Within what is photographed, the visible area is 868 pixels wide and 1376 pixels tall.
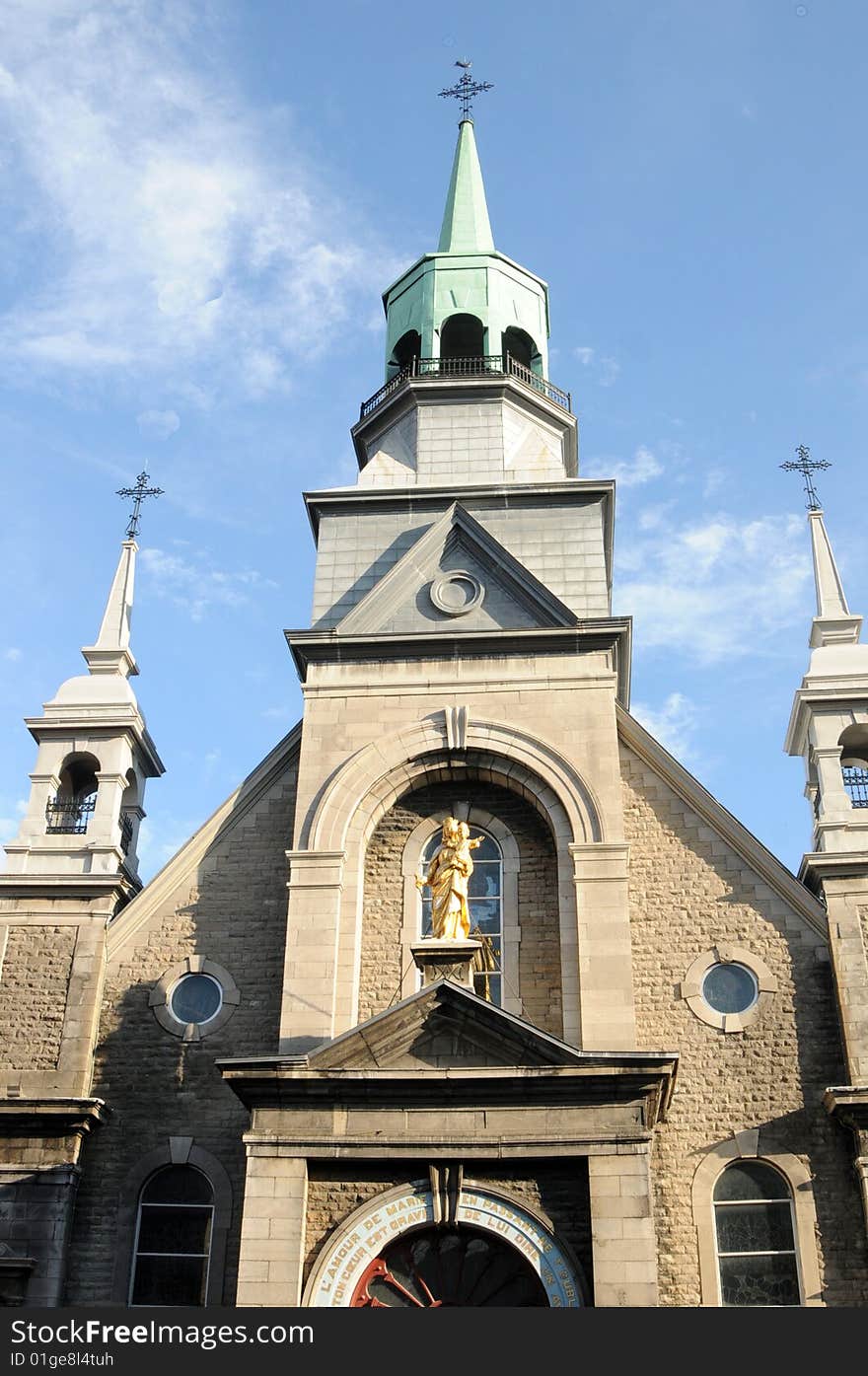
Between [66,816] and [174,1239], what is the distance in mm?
6324

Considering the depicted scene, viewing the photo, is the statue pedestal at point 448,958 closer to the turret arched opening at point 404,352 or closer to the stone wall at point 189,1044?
the stone wall at point 189,1044

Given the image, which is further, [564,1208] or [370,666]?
[370,666]

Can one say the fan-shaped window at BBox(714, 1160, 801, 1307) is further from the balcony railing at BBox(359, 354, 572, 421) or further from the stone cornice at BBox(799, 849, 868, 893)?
the balcony railing at BBox(359, 354, 572, 421)

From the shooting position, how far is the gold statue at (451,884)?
17516 mm

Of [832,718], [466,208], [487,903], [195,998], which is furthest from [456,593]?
[466,208]

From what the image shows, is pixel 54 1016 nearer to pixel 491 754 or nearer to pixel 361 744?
pixel 361 744

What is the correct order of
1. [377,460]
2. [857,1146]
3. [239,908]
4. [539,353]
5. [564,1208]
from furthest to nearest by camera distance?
[539,353] → [377,460] → [239,908] → [857,1146] → [564,1208]

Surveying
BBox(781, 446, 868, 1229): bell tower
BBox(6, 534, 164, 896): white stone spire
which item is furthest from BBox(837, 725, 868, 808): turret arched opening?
BBox(6, 534, 164, 896): white stone spire

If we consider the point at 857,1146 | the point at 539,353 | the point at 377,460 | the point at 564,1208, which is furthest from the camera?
the point at 539,353

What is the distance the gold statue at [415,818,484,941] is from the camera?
690 inches

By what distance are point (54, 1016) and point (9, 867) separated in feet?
7.67

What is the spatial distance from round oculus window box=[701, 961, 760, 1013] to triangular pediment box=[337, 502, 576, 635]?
5.31m

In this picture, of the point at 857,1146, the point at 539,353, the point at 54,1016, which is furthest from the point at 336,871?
the point at 539,353

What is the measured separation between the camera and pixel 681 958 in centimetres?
1912
